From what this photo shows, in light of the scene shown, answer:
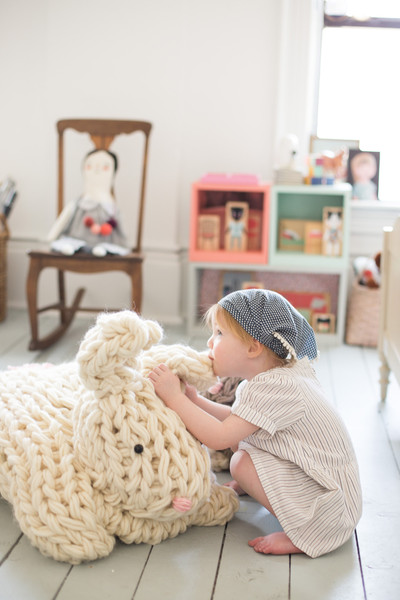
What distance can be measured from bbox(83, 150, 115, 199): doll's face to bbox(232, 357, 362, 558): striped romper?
1.93 meters

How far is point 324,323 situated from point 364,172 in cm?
81

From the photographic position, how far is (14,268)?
12.8 ft

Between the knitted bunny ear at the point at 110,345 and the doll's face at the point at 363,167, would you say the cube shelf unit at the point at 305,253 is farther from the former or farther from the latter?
the knitted bunny ear at the point at 110,345

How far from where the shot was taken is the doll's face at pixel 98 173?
3383 mm

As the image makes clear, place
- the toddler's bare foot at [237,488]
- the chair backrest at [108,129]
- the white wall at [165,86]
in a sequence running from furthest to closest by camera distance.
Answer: the white wall at [165,86] < the chair backrest at [108,129] < the toddler's bare foot at [237,488]

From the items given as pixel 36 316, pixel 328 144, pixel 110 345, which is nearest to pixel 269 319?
pixel 110 345

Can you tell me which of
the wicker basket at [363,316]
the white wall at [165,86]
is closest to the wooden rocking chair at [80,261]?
the white wall at [165,86]

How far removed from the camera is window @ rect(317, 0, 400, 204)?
3752mm

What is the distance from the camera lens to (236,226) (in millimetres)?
3469

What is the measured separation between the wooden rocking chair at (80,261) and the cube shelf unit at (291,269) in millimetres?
390

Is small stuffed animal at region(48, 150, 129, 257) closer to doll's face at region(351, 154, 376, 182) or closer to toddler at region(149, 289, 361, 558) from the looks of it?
doll's face at region(351, 154, 376, 182)

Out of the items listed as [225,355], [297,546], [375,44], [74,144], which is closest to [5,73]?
[74,144]

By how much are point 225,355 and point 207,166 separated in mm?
2167

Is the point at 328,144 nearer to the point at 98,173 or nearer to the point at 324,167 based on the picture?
the point at 324,167
